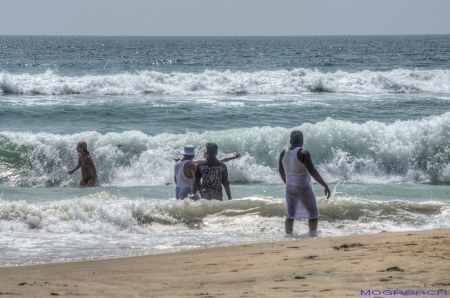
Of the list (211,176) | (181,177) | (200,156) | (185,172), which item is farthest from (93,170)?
(211,176)

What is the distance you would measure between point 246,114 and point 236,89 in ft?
24.7

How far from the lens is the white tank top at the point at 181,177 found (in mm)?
9422

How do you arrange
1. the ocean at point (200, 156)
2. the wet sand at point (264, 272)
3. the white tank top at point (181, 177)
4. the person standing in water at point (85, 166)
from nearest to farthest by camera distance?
the wet sand at point (264, 272), the ocean at point (200, 156), the white tank top at point (181, 177), the person standing in water at point (85, 166)

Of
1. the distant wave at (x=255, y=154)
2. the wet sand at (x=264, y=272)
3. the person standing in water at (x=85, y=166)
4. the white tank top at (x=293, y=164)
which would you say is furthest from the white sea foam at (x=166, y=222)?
the distant wave at (x=255, y=154)

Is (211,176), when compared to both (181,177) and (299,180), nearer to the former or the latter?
(181,177)


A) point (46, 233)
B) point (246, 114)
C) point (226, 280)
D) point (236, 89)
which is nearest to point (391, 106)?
point (246, 114)

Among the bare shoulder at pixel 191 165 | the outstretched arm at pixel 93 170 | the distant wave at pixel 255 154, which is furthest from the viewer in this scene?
the distant wave at pixel 255 154

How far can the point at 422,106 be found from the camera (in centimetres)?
2373

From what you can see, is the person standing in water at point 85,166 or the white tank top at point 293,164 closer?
the white tank top at point 293,164

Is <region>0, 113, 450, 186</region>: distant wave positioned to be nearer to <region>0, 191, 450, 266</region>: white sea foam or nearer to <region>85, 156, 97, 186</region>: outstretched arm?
<region>85, 156, 97, 186</region>: outstretched arm

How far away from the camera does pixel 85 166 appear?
1238 centimetres

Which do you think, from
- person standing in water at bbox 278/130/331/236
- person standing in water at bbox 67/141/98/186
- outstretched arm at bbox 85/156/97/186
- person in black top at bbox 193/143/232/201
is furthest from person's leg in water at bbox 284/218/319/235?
outstretched arm at bbox 85/156/97/186

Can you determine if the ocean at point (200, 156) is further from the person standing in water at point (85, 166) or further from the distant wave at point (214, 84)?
the person standing in water at point (85, 166)

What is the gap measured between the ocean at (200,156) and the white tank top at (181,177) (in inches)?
13.0
